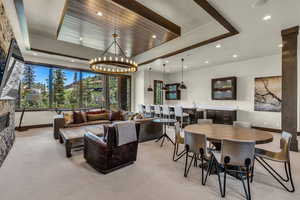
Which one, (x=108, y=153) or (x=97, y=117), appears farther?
(x=97, y=117)

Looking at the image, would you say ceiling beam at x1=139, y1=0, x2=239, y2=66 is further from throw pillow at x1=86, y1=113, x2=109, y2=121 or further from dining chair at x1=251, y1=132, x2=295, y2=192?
throw pillow at x1=86, y1=113, x2=109, y2=121

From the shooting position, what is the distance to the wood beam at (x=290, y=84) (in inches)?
147

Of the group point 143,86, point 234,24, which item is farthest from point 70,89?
point 234,24

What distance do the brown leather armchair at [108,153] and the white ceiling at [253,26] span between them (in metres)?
3.25

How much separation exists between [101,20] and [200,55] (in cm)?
397

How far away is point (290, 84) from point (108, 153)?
4.82 metres

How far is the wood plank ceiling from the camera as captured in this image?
11.0 feet

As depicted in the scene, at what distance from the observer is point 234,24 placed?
3.56 meters

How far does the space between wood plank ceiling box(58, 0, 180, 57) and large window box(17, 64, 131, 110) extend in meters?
2.59

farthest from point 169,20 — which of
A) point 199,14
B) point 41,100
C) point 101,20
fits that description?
point 41,100

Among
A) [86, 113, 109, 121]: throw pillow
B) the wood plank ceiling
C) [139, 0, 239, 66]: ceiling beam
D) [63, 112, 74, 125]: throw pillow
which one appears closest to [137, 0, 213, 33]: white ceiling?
the wood plank ceiling

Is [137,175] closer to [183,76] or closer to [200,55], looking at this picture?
[200,55]

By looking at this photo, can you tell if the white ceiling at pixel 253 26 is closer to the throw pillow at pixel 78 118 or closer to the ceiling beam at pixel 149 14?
the ceiling beam at pixel 149 14

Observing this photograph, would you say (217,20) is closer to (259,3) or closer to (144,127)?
(259,3)
